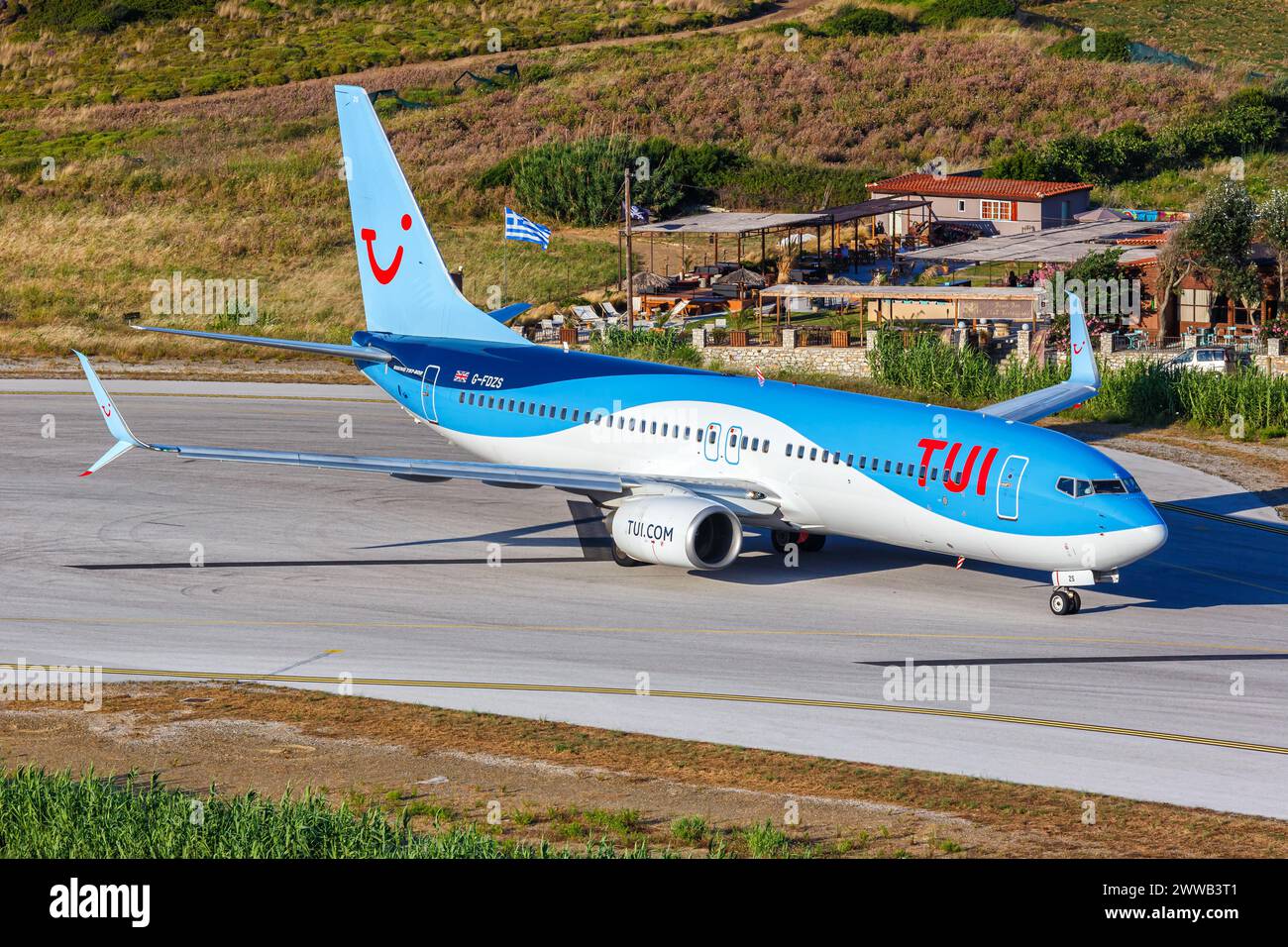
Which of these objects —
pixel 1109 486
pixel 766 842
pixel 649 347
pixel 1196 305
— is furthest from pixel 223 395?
pixel 766 842

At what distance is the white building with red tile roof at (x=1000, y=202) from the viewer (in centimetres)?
10025

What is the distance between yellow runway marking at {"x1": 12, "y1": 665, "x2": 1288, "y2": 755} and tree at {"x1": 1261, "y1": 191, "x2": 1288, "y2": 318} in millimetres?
54623

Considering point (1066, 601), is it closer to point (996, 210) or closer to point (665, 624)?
point (665, 624)

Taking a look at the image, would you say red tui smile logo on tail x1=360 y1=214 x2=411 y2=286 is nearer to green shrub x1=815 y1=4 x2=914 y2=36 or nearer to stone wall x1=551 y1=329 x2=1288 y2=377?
stone wall x1=551 y1=329 x2=1288 y2=377

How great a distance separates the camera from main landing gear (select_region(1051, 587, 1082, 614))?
36312 millimetres

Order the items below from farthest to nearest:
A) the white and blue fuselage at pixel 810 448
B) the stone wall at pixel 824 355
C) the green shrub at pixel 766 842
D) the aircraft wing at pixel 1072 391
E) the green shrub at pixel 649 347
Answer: the green shrub at pixel 649 347, the stone wall at pixel 824 355, the aircraft wing at pixel 1072 391, the white and blue fuselage at pixel 810 448, the green shrub at pixel 766 842

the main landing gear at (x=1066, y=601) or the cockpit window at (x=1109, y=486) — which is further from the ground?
the cockpit window at (x=1109, y=486)

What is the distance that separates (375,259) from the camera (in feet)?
162

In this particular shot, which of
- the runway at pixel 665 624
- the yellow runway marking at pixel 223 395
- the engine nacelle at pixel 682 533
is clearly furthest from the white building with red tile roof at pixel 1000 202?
the engine nacelle at pixel 682 533

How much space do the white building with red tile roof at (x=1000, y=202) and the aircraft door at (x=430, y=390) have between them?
204ft

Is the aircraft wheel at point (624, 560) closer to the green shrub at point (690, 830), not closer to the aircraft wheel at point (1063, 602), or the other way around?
the aircraft wheel at point (1063, 602)

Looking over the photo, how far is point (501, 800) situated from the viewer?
2488cm

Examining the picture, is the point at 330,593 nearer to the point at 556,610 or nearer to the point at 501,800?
the point at 556,610

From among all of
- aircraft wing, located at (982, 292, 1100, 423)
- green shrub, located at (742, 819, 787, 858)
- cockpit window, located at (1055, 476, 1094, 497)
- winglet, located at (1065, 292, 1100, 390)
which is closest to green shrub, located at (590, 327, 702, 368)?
aircraft wing, located at (982, 292, 1100, 423)
